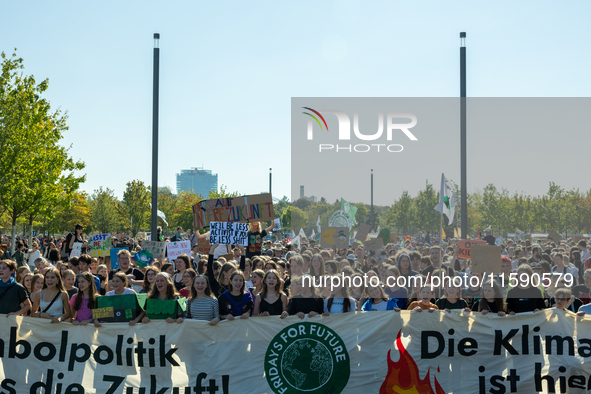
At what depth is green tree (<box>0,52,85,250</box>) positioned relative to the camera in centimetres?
1947

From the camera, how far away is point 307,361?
6.51 metres

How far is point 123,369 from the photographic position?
648cm

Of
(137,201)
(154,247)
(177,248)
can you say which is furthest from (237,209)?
(137,201)

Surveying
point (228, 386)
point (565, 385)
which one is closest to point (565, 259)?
point (565, 385)

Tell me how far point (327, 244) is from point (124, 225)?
48.0 metres

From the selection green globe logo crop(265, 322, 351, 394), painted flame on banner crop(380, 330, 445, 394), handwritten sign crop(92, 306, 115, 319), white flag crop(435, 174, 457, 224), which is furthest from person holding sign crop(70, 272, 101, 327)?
white flag crop(435, 174, 457, 224)

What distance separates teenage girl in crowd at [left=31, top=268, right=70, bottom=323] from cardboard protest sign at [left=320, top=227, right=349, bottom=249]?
8216 mm

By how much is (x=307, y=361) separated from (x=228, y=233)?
3.86 meters

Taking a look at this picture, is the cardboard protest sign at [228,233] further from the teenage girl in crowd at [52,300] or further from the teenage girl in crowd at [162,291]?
the teenage girl in crowd at [52,300]

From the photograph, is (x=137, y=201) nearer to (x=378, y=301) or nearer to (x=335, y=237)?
(x=335, y=237)

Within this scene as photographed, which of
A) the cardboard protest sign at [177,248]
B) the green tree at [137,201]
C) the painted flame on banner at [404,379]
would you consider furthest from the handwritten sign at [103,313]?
the green tree at [137,201]

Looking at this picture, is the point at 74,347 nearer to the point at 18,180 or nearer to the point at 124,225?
the point at 18,180

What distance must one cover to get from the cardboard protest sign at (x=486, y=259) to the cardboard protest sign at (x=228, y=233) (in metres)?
3.97

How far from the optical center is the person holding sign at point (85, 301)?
22.0ft
